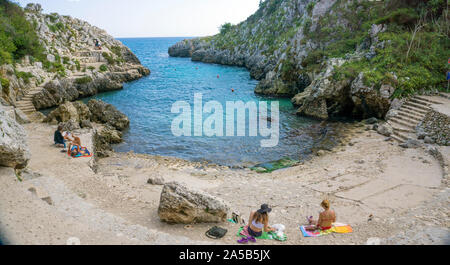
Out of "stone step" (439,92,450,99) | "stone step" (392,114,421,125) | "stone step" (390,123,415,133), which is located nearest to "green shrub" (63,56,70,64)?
"stone step" (390,123,415,133)

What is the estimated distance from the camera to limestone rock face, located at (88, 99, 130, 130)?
2834 centimetres

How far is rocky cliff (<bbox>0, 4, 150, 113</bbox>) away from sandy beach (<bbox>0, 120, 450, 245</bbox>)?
13.7 metres

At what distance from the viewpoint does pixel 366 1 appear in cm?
4138

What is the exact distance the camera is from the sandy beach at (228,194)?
8602mm

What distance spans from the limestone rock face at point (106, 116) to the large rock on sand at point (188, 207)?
65.4 ft

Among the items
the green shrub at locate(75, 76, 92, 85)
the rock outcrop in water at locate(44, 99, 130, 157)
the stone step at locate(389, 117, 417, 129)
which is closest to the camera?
the stone step at locate(389, 117, 417, 129)

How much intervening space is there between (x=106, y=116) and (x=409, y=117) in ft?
86.7

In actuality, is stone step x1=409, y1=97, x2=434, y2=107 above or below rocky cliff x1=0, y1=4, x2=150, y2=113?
below

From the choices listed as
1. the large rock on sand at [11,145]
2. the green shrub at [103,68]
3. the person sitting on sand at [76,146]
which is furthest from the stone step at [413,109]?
the green shrub at [103,68]

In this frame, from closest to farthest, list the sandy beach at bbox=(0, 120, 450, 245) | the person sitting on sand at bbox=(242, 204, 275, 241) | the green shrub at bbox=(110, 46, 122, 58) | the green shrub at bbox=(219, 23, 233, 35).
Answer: the sandy beach at bbox=(0, 120, 450, 245)
the person sitting on sand at bbox=(242, 204, 275, 241)
the green shrub at bbox=(110, 46, 122, 58)
the green shrub at bbox=(219, 23, 233, 35)

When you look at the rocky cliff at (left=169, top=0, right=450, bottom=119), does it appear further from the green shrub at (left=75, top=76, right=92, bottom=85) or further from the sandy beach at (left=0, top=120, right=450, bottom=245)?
the green shrub at (left=75, top=76, right=92, bottom=85)

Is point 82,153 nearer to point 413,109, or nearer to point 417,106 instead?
Result: point 413,109

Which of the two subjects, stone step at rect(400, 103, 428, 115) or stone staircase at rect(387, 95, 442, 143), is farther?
stone step at rect(400, 103, 428, 115)

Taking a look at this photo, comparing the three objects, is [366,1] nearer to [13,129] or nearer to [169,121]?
[169,121]
